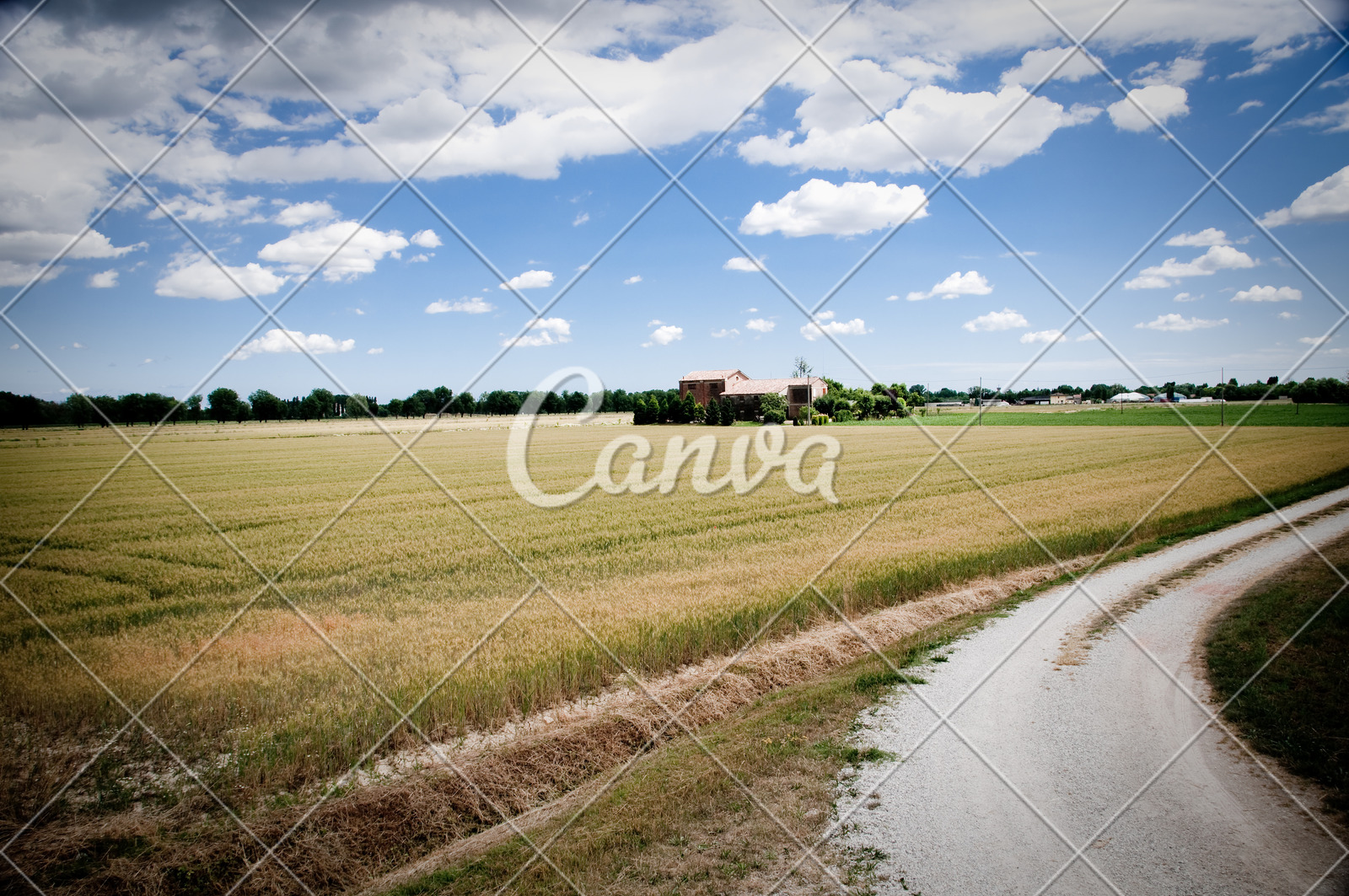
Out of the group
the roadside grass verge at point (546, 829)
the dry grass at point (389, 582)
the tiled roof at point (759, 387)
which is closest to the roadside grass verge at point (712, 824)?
the roadside grass verge at point (546, 829)

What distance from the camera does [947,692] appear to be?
7.41 metres

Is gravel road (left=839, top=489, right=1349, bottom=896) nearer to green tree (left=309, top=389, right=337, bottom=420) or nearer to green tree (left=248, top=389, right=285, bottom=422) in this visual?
green tree (left=309, top=389, right=337, bottom=420)

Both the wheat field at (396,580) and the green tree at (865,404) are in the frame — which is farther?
the green tree at (865,404)

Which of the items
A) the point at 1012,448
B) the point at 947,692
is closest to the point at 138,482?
the point at 947,692

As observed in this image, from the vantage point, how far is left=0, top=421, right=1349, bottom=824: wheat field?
676 centimetres

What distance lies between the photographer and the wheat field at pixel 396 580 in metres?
6.76

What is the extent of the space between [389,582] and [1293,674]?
14.1 m

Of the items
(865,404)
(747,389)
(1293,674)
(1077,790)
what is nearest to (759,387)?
(747,389)

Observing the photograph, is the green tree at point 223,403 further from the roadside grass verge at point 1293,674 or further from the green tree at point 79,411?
the roadside grass verge at point 1293,674

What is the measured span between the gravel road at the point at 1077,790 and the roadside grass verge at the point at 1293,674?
32 centimetres

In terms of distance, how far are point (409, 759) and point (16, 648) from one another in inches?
254

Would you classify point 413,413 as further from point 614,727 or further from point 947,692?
point 947,692

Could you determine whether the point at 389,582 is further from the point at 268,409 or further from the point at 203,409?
the point at 203,409

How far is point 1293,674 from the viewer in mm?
7152
